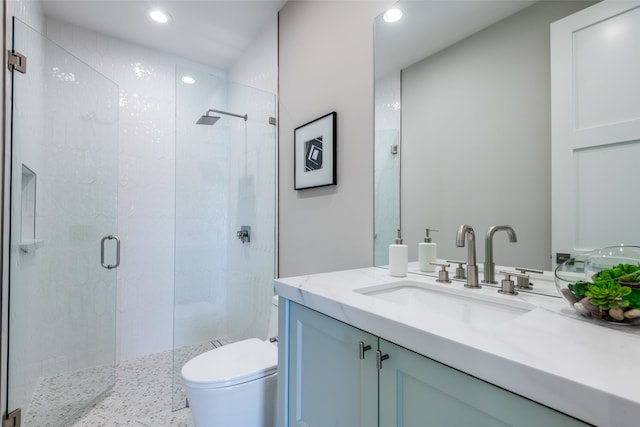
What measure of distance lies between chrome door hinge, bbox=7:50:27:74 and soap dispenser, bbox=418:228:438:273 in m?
2.04

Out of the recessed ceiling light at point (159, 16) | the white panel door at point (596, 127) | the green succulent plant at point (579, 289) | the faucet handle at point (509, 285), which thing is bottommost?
the faucet handle at point (509, 285)

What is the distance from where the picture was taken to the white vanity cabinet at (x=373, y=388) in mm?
537

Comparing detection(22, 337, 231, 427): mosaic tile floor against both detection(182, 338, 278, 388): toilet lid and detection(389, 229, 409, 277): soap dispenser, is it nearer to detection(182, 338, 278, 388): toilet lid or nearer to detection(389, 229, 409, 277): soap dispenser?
detection(182, 338, 278, 388): toilet lid

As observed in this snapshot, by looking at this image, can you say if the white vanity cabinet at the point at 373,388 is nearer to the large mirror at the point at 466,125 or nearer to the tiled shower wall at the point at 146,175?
the large mirror at the point at 466,125

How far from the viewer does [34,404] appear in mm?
1664

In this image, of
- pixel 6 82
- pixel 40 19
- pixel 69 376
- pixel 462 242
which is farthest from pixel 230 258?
pixel 40 19

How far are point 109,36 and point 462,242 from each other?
2.98 meters

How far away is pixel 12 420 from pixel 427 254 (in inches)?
81.4

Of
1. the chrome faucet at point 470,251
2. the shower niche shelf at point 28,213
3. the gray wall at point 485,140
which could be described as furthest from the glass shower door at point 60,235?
the chrome faucet at point 470,251

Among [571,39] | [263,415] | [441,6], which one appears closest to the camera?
[571,39]

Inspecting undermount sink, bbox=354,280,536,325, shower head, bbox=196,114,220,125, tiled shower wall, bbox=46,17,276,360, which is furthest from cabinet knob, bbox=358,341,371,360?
shower head, bbox=196,114,220,125

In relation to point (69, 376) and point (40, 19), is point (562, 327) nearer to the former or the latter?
point (69, 376)

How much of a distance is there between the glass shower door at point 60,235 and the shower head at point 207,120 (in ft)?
1.93

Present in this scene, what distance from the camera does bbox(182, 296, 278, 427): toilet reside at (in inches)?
51.0
